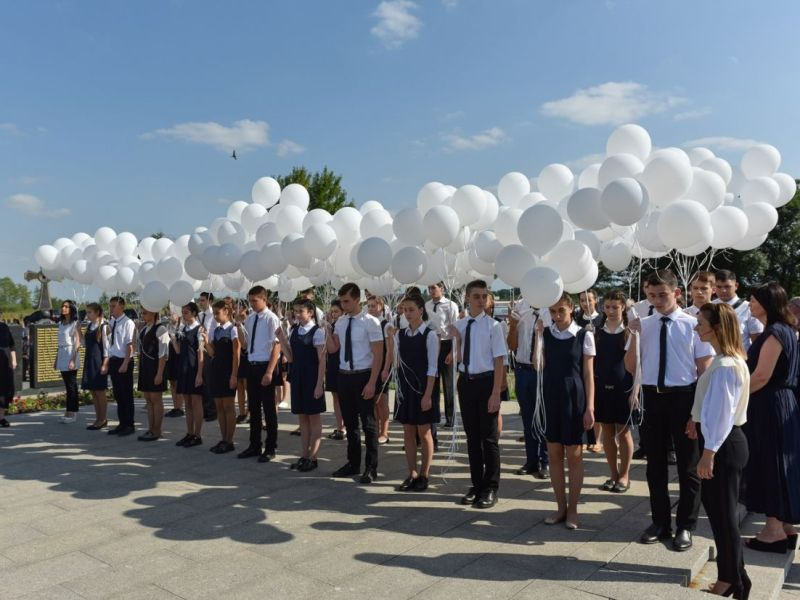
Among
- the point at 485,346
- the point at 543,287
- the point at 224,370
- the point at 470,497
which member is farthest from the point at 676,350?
the point at 224,370

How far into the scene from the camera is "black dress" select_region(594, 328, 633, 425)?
517cm

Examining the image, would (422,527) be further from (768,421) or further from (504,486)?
(768,421)

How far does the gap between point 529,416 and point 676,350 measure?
6.57 ft

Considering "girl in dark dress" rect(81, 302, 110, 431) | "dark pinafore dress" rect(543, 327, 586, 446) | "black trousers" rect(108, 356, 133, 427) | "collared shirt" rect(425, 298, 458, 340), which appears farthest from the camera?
"girl in dark dress" rect(81, 302, 110, 431)

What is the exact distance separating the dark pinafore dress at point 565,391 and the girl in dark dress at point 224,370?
3.79m

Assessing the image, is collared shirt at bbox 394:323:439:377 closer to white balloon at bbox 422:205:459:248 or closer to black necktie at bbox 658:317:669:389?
white balloon at bbox 422:205:459:248

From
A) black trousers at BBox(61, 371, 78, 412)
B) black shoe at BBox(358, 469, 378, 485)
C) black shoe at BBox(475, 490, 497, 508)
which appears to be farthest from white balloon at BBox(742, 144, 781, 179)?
black trousers at BBox(61, 371, 78, 412)

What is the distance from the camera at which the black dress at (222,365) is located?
677cm

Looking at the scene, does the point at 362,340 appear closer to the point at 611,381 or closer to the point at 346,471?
the point at 346,471

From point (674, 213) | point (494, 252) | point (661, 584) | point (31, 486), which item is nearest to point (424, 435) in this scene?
point (494, 252)

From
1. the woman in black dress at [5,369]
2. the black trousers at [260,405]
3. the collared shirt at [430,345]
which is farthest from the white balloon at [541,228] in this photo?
the woman in black dress at [5,369]

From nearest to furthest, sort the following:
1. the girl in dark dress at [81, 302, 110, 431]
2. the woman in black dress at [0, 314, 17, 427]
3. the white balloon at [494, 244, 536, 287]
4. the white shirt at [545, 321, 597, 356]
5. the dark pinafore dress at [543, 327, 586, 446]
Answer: the dark pinafore dress at [543, 327, 586, 446] → the white shirt at [545, 321, 597, 356] → the white balloon at [494, 244, 536, 287] → the girl in dark dress at [81, 302, 110, 431] → the woman in black dress at [0, 314, 17, 427]

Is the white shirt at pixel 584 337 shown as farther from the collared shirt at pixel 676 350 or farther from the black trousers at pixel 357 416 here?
the black trousers at pixel 357 416

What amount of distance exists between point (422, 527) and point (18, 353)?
12.0 meters
